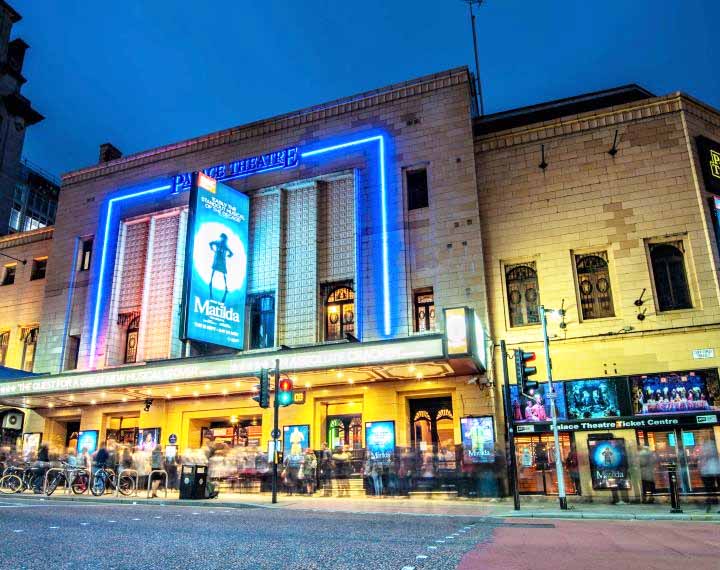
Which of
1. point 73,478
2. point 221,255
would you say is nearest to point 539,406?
point 221,255

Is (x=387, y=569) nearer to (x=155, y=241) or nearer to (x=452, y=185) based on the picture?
(x=452, y=185)

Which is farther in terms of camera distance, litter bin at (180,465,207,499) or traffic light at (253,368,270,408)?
traffic light at (253,368,270,408)

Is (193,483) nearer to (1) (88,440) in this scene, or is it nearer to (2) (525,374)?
(2) (525,374)

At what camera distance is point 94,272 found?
3075 centimetres

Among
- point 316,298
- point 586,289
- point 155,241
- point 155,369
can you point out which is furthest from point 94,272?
point 586,289

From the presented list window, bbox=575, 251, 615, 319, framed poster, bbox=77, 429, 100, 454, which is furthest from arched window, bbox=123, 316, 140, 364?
window, bbox=575, 251, 615, 319

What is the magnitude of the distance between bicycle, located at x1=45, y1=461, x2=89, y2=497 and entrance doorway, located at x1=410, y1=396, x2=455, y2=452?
13.0 m

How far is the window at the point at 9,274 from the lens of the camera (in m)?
35.8

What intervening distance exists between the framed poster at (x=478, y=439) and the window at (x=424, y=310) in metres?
4.12

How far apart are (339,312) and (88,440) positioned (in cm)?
1428

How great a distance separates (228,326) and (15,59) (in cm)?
3774

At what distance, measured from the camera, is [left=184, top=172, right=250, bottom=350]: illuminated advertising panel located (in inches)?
899

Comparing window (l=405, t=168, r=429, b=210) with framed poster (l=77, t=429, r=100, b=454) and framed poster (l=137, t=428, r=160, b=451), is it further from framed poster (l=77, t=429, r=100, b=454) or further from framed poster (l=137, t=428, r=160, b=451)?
framed poster (l=77, t=429, r=100, b=454)

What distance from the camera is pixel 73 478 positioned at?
73.0ft
